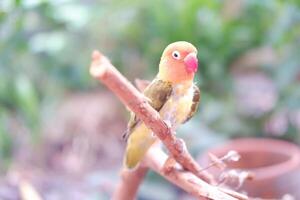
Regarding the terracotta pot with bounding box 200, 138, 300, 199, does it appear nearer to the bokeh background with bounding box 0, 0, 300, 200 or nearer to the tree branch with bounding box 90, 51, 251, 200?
the tree branch with bounding box 90, 51, 251, 200

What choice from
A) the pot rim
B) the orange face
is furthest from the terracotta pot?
the orange face

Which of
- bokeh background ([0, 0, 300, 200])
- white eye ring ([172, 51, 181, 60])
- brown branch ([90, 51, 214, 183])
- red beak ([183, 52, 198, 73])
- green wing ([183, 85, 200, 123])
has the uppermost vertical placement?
bokeh background ([0, 0, 300, 200])

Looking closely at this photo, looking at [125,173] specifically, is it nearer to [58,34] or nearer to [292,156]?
[292,156]

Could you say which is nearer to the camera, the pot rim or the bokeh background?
the pot rim

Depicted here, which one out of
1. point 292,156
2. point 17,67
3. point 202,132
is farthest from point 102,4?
point 292,156

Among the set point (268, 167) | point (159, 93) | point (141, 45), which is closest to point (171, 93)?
Answer: point (159, 93)

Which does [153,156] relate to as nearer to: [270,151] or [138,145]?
[138,145]

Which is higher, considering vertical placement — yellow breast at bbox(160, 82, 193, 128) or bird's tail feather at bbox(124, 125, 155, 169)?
yellow breast at bbox(160, 82, 193, 128)

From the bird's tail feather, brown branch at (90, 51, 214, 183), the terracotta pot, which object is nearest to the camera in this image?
brown branch at (90, 51, 214, 183)
